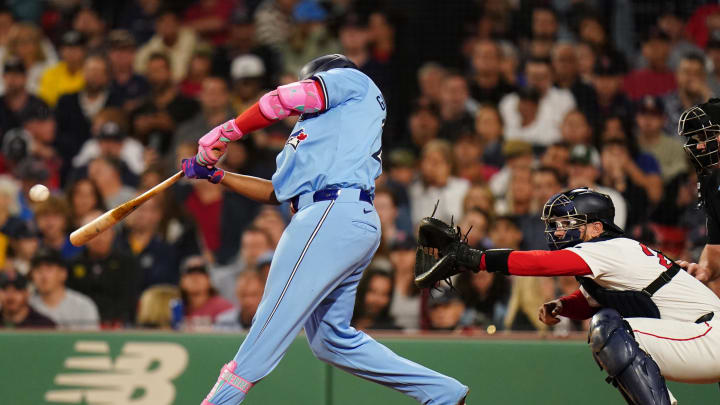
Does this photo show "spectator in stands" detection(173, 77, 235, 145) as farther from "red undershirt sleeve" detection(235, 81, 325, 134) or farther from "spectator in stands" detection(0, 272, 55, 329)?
"red undershirt sleeve" detection(235, 81, 325, 134)

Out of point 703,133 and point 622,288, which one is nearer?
point 622,288

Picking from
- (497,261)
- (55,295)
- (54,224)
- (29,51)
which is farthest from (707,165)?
(29,51)

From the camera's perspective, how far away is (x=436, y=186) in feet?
26.0

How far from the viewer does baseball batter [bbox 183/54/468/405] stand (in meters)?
4.10

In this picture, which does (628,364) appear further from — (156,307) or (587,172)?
(156,307)

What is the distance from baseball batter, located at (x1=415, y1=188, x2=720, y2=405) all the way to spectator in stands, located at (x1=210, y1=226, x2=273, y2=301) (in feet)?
10.7

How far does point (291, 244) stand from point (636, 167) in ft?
13.7

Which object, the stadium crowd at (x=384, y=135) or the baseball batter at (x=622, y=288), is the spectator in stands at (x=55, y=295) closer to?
the stadium crowd at (x=384, y=135)

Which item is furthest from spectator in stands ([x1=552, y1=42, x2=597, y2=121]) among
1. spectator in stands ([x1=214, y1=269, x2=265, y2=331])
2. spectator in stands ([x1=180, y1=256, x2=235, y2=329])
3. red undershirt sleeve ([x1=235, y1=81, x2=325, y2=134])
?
red undershirt sleeve ([x1=235, y1=81, x2=325, y2=134])

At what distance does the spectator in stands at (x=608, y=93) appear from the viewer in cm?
804

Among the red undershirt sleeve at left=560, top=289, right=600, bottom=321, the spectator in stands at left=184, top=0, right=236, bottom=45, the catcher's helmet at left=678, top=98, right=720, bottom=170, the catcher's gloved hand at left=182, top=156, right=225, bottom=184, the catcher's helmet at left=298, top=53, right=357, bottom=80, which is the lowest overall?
the red undershirt sleeve at left=560, top=289, right=600, bottom=321

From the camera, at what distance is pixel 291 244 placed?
Result: 4.16 m

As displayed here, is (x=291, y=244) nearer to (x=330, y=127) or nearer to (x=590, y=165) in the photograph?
(x=330, y=127)

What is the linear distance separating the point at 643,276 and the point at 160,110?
19.0 feet
